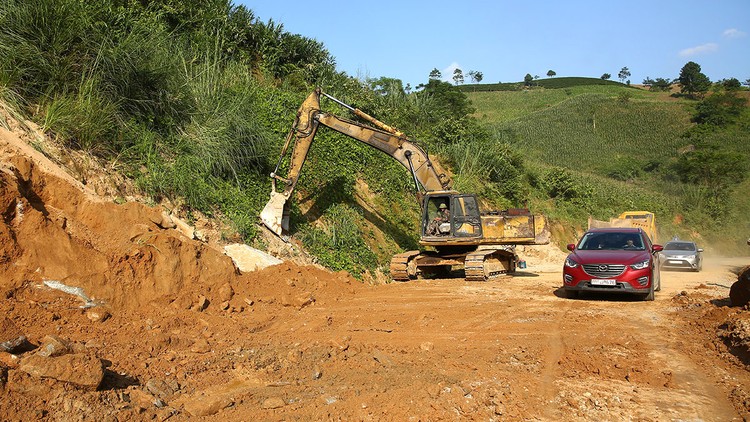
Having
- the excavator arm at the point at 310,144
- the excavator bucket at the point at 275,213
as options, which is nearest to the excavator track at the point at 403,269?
the excavator arm at the point at 310,144

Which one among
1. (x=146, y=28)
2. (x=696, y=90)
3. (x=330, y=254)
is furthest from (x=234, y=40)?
(x=696, y=90)

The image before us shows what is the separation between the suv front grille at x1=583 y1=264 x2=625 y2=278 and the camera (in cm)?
1263

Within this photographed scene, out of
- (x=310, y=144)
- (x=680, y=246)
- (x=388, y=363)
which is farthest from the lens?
(x=680, y=246)

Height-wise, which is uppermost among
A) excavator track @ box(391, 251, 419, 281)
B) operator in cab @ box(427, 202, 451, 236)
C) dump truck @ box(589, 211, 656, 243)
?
operator in cab @ box(427, 202, 451, 236)

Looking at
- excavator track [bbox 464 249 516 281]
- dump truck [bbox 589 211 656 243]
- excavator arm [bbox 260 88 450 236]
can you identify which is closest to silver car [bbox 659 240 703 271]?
dump truck [bbox 589 211 656 243]

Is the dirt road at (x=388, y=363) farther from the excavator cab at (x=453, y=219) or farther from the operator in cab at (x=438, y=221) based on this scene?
the operator in cab at (x=438, y=221)

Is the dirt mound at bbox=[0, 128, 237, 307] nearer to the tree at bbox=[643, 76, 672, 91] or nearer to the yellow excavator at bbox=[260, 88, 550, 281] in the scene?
the yellow excavator at bbox=[260, 88, 550, 281]

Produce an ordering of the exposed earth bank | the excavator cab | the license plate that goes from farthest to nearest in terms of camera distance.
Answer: the excavator cab < the license plate < the exposed earth bank

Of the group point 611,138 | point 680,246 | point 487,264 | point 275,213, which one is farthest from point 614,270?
point 611,138

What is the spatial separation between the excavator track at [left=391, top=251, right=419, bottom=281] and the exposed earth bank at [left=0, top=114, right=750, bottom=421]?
3.43m

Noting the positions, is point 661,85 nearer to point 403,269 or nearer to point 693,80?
point 693,80

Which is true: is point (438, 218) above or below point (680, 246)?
above

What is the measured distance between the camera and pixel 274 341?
8.18m

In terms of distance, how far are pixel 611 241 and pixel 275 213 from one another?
788cm
